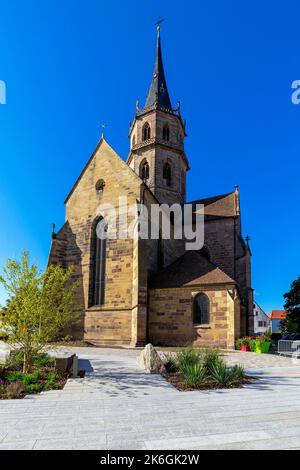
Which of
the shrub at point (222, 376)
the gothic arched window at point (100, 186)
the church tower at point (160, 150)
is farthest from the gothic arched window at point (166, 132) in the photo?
the shrub at point (222, 376)

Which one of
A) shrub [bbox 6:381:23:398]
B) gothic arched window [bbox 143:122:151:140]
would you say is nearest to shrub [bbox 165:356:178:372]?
shrub [bbox 6:381:23:398]

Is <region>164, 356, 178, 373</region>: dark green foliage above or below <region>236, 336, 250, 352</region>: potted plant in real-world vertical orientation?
above

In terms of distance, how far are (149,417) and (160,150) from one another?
30279 millimetres

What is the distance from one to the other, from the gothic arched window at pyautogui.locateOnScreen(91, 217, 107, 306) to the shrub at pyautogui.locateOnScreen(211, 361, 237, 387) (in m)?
14.5

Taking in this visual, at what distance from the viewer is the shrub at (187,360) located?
976cm

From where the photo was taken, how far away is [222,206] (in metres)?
31.7

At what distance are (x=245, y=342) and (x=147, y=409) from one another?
14112 millimetres

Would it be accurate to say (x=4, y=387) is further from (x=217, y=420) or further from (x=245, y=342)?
(x=245, y=342)

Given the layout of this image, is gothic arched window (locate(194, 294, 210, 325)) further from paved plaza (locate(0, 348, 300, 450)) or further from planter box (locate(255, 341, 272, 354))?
paved plaza (locate(0, 348, 300, 450))

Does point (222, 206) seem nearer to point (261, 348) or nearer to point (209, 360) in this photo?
point (261, 348)

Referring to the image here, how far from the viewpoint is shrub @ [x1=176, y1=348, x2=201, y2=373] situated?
976cm

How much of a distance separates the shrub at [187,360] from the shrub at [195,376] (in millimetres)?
558

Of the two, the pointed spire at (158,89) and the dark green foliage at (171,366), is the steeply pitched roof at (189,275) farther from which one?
the pointed spire at (158,89)

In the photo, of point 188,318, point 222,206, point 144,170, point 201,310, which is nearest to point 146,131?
point 144,170
